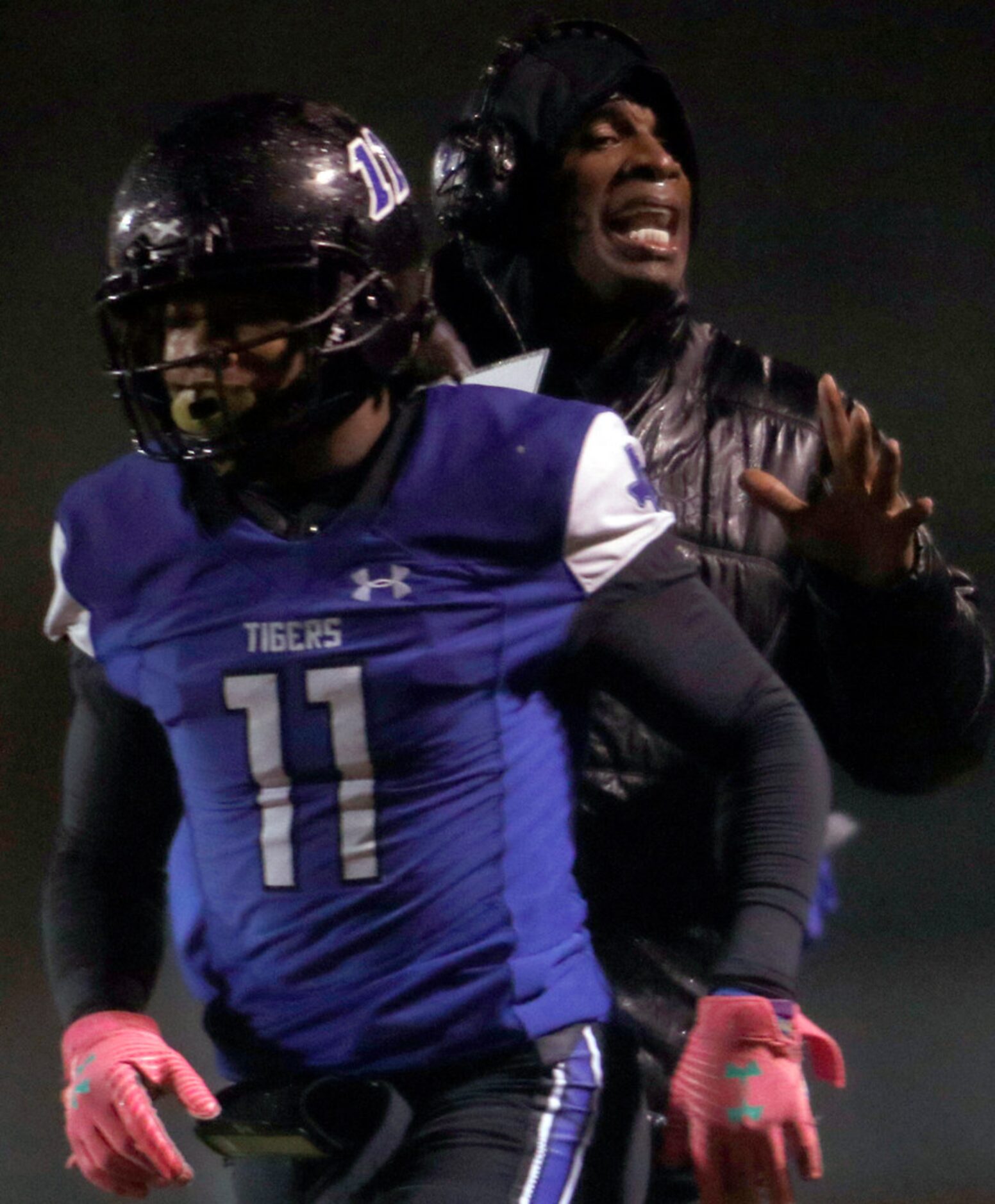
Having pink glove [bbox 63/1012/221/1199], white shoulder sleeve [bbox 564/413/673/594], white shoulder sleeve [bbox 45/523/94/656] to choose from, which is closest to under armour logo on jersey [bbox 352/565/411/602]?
white shoulder sleeve [bbox 564/413/673/594]

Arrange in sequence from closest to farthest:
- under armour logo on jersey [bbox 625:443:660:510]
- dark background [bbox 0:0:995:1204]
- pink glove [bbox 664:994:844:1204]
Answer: pink glove [bbox 664:994:844:1204], under armour logo on jersey [bbox 625:443:660:510], dark background [bbox 0:0:995:1204]

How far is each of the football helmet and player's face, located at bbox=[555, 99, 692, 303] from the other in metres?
0.25

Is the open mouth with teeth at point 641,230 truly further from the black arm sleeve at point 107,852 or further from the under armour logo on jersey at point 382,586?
the black arm sleeve at point 107,852

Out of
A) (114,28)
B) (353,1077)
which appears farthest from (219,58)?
(353,1077)

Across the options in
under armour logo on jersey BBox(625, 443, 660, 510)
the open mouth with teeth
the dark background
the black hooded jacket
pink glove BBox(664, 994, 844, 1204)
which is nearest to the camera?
pink glove BBox(664, 994, 844, 1204)

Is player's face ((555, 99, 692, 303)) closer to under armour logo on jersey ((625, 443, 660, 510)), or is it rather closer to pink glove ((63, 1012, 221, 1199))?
under armour logo on jersey ((625, 443, 660, 510))

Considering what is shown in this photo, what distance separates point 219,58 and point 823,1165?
1.61 m

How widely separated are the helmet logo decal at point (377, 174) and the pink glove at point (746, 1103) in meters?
0.57

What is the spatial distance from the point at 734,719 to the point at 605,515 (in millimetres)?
154

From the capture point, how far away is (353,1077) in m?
0.99

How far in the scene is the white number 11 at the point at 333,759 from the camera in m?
1.02

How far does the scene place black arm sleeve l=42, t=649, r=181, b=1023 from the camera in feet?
3.69

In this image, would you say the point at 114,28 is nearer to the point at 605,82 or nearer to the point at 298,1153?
the point at 605,82

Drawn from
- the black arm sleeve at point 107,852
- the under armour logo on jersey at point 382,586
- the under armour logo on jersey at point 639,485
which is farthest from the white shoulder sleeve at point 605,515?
the black arm sleeve at point 107,852
